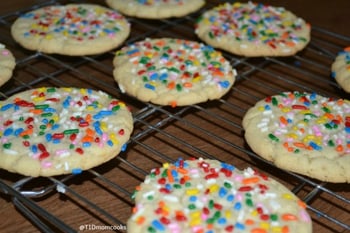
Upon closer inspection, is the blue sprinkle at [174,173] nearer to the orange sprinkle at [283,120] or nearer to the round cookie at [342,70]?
the orange sprinkle at [283,120]

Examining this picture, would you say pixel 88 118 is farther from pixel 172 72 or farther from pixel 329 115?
pixel 329 115

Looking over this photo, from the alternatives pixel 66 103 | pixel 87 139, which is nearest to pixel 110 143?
pixel 87 139

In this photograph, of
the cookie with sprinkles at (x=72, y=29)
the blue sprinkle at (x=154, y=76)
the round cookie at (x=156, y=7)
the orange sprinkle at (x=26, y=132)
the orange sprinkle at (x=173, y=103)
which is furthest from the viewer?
the round cookie at (x=156, y=7)

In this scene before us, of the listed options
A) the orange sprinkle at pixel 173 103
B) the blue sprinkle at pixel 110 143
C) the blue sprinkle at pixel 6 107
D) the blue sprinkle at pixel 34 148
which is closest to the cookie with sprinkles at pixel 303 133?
the orange sprinkle at pixel 173 103

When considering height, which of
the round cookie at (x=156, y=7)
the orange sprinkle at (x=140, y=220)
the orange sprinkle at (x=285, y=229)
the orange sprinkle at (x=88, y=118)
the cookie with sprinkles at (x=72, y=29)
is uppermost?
the round cookie at (x=156, y=7)

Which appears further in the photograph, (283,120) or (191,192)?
(283,120)
